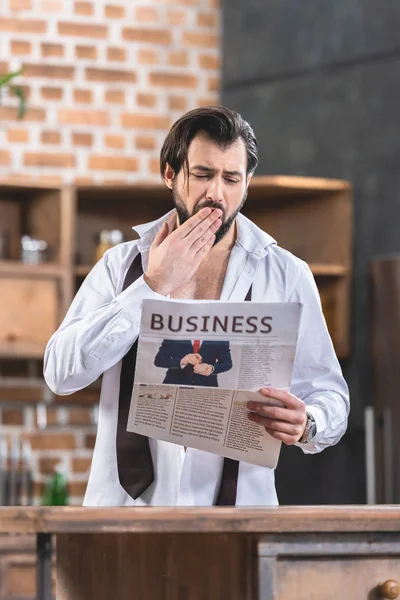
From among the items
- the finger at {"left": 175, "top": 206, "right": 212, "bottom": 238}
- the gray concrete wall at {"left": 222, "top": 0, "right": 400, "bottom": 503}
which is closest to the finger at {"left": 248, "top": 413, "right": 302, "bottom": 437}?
the finger at {"left": 175, "top": 206, "right": 212, "bottom": 238}

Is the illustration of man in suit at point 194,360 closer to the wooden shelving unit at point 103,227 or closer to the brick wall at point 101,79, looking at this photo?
the wooden shelving unit at point 103,227

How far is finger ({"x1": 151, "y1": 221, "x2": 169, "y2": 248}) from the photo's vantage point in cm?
225

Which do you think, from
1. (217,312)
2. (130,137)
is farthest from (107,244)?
(217,312)

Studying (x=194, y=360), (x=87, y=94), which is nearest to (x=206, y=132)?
(x=194, y=360)

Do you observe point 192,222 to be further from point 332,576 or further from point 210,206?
point 332,576

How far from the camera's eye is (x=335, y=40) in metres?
4.55

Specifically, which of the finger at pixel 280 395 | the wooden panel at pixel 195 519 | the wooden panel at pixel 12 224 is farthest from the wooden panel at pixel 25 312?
the wooden panel at pixel 195 519

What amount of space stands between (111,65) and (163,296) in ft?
9.01

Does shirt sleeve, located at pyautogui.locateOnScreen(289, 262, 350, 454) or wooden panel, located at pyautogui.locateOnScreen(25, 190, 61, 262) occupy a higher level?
wooden panel, located at pyautogui.locateOnScreen(25, 190, 61, 262)

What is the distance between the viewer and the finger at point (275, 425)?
81.6 inches

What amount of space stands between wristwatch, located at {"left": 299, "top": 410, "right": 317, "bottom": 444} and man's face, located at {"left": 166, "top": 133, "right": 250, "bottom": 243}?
17.6 inches

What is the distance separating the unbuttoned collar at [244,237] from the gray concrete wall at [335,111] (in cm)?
201

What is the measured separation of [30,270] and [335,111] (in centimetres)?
141

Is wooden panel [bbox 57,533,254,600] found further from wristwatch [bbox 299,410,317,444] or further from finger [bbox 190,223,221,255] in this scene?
finger [bbox 190,223,221,255]
